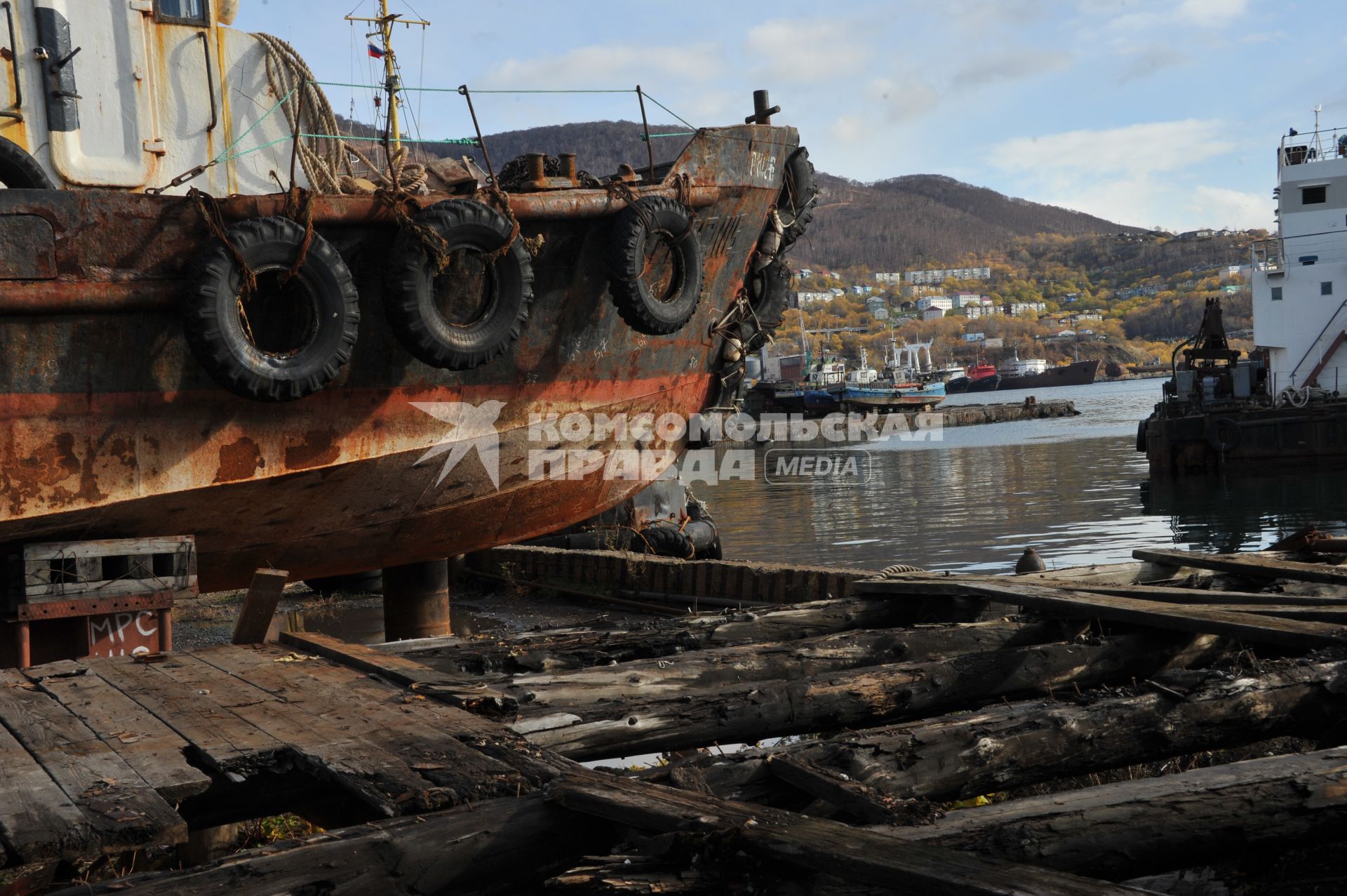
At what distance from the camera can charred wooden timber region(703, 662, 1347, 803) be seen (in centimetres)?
333

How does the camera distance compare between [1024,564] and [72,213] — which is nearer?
[72,213]

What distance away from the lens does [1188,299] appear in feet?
550

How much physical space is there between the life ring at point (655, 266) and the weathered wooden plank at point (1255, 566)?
12.5 ft

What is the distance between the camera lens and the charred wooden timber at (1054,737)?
333cm

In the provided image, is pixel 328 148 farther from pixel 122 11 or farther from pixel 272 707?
pixel 272 707

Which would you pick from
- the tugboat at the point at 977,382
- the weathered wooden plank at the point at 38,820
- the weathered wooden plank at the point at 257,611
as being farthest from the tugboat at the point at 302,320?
the tugboat at the point at 977,382

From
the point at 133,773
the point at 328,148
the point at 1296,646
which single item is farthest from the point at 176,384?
the point at 1296,646

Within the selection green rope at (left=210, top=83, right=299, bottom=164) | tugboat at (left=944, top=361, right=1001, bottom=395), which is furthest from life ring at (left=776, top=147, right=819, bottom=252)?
tugboat at (left=944, top=361, right=1001, bottom=395)

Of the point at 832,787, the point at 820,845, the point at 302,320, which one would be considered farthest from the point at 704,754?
the point at 302,320

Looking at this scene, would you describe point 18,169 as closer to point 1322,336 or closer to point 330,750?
point 330,750

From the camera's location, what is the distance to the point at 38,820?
285cm

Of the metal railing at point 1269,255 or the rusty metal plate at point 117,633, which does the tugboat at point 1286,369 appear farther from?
the rusty metal plate at point 117,633

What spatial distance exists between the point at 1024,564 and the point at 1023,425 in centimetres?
6639

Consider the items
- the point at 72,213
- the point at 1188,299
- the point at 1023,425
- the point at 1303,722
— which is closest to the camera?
the point at 1303,722
